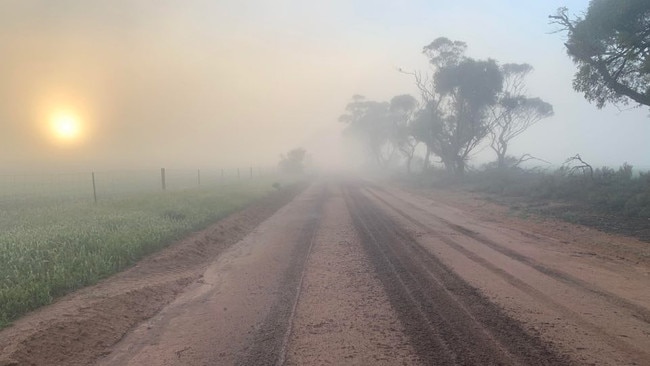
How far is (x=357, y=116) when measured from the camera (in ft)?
235

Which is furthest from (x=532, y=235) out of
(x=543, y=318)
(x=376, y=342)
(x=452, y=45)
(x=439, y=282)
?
(x=452, y=45)

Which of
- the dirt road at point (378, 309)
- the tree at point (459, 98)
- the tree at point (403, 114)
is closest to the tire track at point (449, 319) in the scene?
the dirt road at point (378, 309)

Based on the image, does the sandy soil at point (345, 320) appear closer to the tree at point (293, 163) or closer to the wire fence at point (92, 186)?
the wire fence at point (92, 186)

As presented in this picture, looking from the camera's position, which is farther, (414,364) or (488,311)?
(488,311)

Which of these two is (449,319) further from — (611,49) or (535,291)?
(611,49)

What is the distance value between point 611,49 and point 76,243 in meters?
18.5

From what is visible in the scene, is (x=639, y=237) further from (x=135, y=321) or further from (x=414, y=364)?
(x=135, y=321)

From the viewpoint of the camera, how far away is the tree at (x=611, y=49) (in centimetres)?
1398

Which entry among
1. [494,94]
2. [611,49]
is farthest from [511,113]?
[611,49]

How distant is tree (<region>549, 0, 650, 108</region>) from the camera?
1398 cm

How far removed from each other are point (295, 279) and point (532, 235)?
751 centimetres

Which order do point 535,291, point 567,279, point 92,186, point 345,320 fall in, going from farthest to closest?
point 92,186
point 567,279
point 535,291
point 345,320

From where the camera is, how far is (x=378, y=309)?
5789 mm

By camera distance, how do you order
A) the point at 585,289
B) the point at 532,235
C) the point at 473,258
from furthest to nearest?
the point at 532,235, the point at 473,258, the point at 585,289
